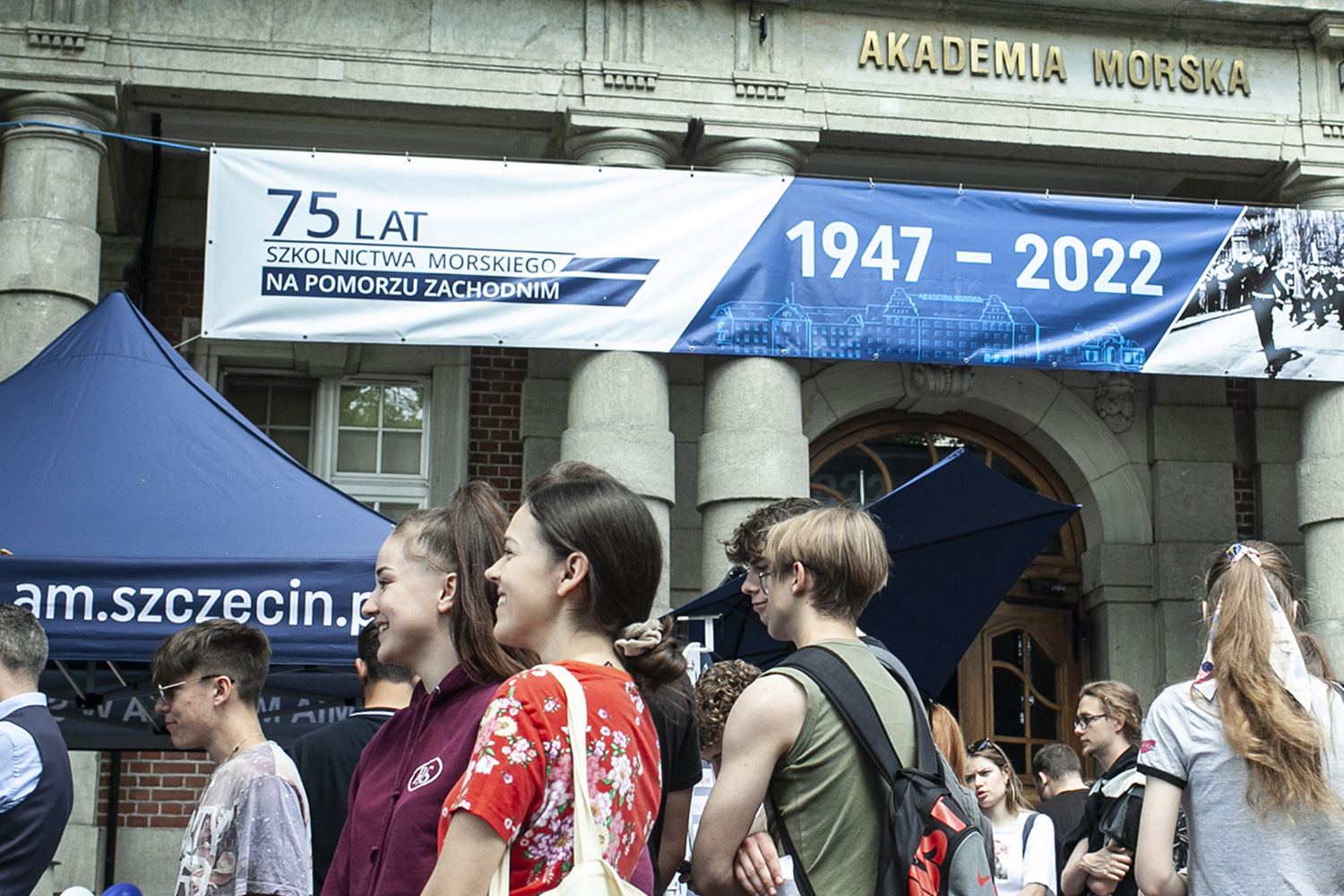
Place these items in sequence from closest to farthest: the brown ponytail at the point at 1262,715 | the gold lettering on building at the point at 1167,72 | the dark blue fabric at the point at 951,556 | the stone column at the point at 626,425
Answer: the brown ponytail at the point at 1262,715 < the dark blue fabric at the point at 951,556 < the stone column at the point at 626,425 < the gold lettering on building at the point at 1167,72

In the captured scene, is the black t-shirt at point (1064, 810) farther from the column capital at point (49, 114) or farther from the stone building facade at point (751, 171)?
the column capital at point (49, 114)

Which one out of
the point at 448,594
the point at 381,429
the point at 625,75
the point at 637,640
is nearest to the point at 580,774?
the point at 637,640

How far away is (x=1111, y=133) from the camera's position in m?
10.1

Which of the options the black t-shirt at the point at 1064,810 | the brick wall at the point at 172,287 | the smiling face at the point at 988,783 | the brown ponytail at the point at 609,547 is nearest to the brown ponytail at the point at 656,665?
the brown ponytail at the point at 609,547

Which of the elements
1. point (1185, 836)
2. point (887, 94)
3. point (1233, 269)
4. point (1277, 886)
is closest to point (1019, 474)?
point (1233, 269)

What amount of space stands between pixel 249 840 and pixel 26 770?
0.96 m

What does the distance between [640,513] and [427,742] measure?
577 millimetres

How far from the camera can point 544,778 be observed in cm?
216

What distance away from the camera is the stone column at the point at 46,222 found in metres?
8.59

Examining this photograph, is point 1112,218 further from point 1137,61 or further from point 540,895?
point 540,895

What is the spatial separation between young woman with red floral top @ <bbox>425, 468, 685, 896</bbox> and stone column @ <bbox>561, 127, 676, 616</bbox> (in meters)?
6.33

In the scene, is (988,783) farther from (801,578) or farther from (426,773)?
(426,773)

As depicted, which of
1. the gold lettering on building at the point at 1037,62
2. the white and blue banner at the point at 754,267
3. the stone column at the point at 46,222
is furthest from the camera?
the gold lettering on building at the point at 1037,62

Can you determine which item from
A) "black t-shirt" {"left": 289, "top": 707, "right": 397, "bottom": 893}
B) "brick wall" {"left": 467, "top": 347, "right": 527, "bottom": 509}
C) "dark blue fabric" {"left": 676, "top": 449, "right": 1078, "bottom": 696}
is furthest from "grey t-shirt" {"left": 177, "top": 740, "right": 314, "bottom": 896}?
"brick wall" {"left": 467, "top": 347, "right": 527, "bottom": 509}
